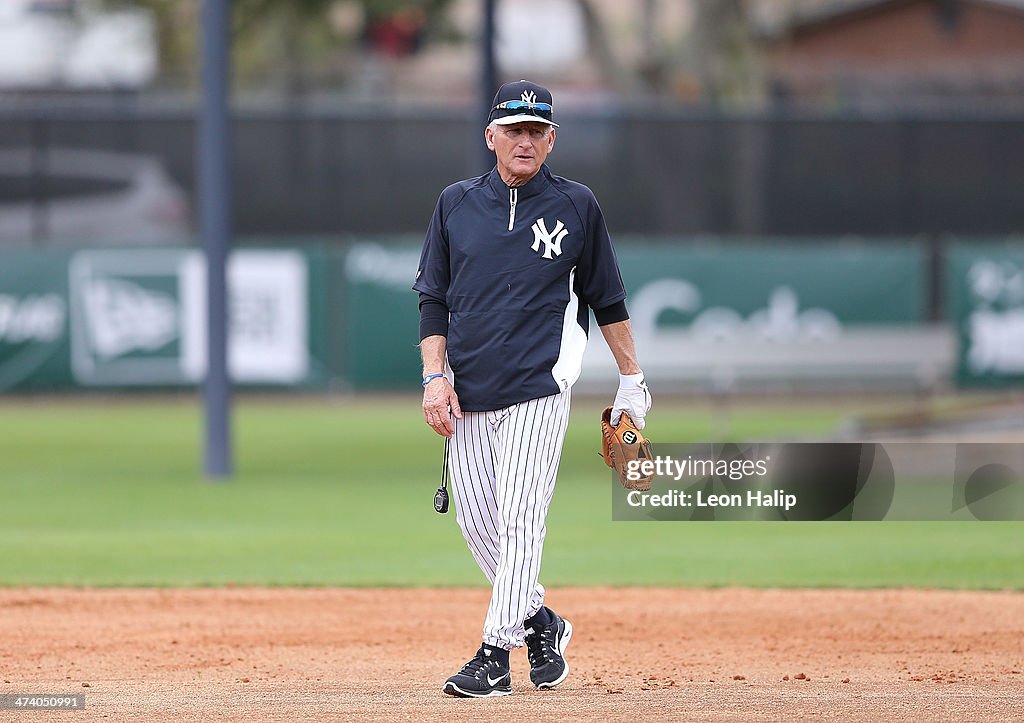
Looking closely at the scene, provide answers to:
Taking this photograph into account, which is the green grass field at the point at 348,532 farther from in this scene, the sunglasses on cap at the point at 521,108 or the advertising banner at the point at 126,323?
the sunglasses on cap at the point at 521,108

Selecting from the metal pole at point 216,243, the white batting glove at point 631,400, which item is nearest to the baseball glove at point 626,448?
the white batting glove at point 631,400

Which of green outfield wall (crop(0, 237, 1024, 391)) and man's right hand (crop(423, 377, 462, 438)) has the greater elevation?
man's right hand (crop(423, 377, 462, 438))

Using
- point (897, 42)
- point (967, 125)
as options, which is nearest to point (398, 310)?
point (967, 125)

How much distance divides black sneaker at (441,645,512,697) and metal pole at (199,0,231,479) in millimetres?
7551

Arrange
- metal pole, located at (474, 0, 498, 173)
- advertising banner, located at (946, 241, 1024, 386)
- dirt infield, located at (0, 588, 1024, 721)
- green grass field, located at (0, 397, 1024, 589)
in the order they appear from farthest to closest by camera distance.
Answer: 1. advertising banner, located at (946, 241, 1024, 386)
2. metal pole, located at (474, 0, 498, 173)
3. green grass field, located at (0, 397, 1024, 589)
4. dirt infield, located at (0, 588, 1024, 721)

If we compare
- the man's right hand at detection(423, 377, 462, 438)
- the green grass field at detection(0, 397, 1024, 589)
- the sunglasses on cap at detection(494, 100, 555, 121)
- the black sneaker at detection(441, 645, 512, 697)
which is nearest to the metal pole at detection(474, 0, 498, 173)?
the green grass field at detection(0, 397, 1024, 589)

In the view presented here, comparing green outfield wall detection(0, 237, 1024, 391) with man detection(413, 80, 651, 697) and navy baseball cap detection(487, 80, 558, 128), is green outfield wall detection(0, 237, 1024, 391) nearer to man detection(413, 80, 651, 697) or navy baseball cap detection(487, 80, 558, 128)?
man detection(413, 80, 651, 697)

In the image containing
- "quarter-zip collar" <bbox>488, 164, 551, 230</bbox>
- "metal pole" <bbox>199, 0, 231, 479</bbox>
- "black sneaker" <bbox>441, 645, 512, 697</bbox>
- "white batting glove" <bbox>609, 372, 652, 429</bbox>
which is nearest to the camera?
"black sneaker" <bbox>441, 645, 512, 697</bbox>

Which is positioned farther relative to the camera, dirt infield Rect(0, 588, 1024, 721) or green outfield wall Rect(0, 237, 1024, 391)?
green outfield wall Rect(0, 237, 1024, 391)

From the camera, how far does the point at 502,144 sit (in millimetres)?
5355

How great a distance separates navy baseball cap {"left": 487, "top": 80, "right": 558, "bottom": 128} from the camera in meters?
5.27

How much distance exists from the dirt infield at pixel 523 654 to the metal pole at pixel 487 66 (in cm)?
646

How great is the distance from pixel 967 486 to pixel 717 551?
10.6 ft

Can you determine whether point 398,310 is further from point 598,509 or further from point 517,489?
point 517,489
